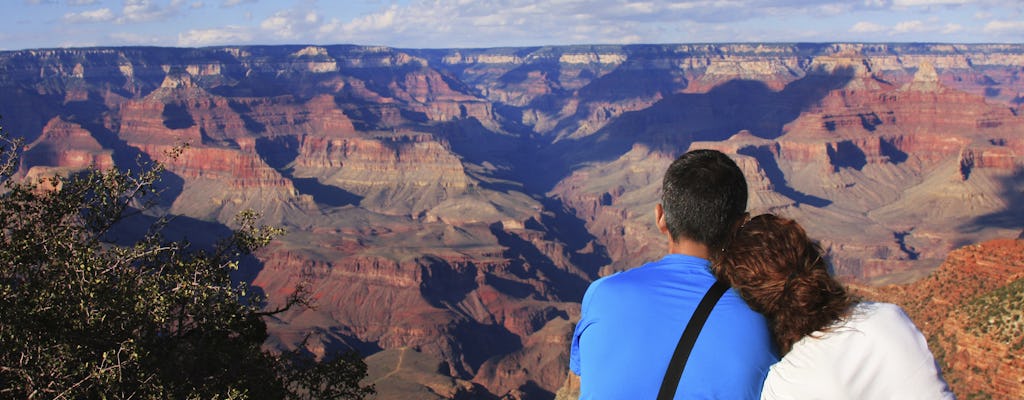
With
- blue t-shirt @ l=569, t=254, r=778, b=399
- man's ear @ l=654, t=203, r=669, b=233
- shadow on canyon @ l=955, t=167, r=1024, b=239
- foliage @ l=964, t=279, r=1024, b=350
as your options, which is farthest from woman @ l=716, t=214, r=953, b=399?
shadow on canyon @ l=955, t=167, r=1024, b=239

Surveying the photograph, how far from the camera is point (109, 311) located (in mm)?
11656

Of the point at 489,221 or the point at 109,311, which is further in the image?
the point at 489,221

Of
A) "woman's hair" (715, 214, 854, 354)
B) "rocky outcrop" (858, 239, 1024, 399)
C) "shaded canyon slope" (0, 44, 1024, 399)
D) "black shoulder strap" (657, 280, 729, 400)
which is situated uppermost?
"woman's hair" (715, 214, 854, 354)

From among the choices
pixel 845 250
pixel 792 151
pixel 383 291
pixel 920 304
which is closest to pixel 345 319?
pixel 383 291

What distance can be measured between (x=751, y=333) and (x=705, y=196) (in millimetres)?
1197

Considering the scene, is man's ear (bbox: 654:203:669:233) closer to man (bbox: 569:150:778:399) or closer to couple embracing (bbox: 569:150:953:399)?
man (bbox: 569:150:778:399)

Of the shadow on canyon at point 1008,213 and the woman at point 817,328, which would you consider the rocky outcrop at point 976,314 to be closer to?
the woman at point 817,328

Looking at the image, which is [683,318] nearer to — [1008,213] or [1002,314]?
[1002,314]

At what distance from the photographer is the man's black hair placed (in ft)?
20.9

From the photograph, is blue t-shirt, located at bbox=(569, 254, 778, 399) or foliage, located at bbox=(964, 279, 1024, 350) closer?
blue t-shirt, located at bbox=(569, 254, 778, 399)

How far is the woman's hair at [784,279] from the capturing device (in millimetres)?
5578

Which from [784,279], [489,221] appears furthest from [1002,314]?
[489,221]

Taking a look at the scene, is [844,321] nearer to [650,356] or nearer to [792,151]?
[650,356]

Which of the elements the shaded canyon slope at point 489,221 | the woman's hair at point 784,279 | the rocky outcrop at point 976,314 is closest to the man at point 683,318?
the woman's hair at point 784,279
